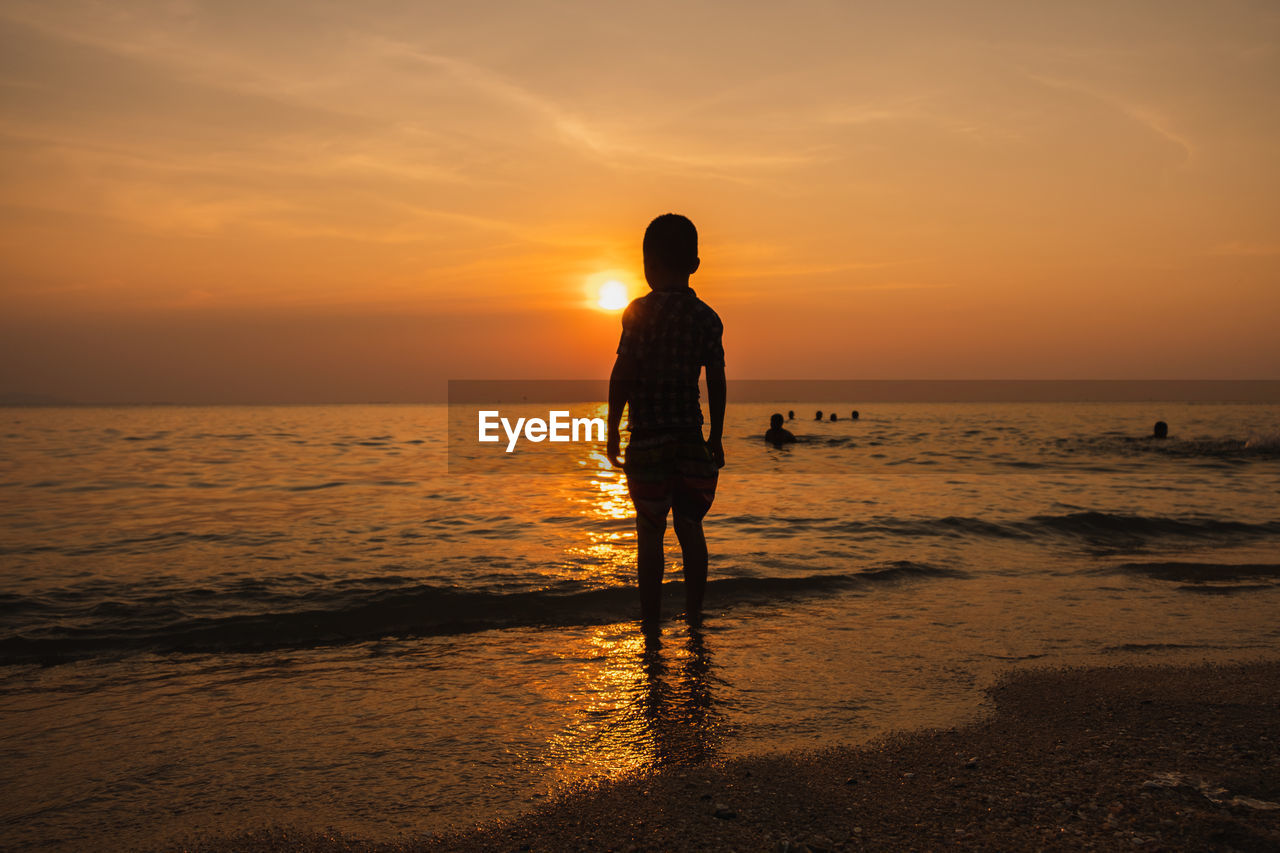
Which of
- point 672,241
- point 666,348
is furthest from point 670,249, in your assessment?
point 666,348

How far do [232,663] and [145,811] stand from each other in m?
2.09

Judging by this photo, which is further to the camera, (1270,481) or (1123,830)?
(1270,481)

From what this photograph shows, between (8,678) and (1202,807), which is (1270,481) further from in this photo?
(8,678)

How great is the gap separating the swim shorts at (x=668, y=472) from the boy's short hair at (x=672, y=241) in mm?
983

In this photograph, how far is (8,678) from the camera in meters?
4.28

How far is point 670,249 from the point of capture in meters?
4.48

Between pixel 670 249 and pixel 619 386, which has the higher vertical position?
pixel 670 249

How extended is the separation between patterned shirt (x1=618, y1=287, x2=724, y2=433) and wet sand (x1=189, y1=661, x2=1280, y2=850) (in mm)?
2076

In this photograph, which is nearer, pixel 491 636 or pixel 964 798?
pixel 964 798

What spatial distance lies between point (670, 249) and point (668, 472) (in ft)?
4.22

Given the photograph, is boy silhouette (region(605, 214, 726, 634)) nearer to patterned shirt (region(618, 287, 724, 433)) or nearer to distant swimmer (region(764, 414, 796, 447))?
patterned shirt (region(618, 287, 724, 433))

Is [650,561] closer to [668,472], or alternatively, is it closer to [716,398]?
[668,472]

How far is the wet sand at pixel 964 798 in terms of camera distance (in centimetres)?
227

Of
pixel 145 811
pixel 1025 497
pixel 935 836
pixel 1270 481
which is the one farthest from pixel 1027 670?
pixel 1270 481
